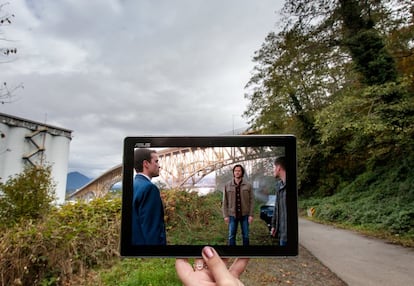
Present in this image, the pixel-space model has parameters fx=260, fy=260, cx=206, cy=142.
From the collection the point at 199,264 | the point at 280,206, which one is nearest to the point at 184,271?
the point at 199,264

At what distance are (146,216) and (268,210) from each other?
51cm

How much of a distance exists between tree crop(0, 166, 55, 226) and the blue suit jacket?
417 centimetres

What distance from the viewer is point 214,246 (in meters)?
1.06

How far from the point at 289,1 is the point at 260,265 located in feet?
24.8

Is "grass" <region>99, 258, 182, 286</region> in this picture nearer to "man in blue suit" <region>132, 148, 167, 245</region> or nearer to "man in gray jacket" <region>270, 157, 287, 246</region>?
"man in blue suit" <region>132, 148, 167, 245</region>

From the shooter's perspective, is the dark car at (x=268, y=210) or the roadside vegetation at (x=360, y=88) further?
the roadside vegetation at (x=360, y=88)

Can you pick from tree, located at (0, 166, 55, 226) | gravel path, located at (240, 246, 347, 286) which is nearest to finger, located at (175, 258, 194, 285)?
gravel path, located at (240, 246, 347, 286)

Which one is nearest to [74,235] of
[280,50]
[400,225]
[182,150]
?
[182,150]

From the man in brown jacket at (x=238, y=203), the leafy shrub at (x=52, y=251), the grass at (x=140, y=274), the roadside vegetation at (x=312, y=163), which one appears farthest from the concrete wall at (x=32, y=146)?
the man in brown jacket at (x=238, y=203)

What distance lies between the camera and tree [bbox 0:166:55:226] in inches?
169

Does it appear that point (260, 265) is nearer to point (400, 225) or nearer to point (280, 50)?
point (400, 225)

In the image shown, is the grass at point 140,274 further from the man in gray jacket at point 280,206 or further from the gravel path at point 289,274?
the man in gray jacket at point 280,206

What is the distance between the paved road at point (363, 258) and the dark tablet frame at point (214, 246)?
2950 millimetres

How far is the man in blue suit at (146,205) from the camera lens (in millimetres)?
1048
